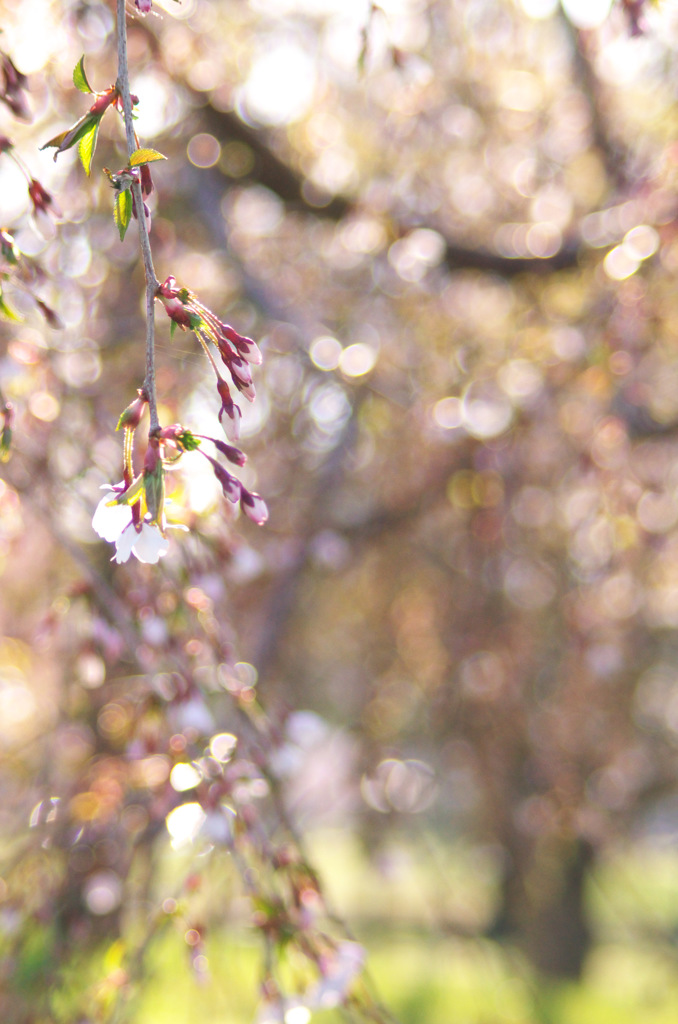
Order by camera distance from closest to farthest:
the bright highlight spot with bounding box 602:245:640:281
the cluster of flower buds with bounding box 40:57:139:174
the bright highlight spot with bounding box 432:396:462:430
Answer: the cluster of flower buds with bounding box 40:57:139:174, the bright highlight spot with bounding box 602:245:640:281, the bright highlight spot with bounding box 432:396:462:430

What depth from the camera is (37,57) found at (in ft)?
6.80

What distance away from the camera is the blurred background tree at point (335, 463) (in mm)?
1538

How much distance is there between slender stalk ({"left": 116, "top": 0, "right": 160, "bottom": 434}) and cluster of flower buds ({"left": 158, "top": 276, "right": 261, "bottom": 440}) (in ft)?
0.09

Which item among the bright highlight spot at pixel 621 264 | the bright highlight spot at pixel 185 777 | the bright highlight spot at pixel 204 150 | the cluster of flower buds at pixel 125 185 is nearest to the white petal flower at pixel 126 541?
the cluster of flower buds at pixel 125 185

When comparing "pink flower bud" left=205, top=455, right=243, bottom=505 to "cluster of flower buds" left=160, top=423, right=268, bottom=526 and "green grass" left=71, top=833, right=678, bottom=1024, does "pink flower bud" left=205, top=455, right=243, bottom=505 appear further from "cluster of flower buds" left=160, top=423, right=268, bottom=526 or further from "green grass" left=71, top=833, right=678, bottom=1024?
"green grass" left=71, top=833, right=678, bottom=1024

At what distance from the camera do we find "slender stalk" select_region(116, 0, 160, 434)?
0.76 m

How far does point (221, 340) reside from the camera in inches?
34.2

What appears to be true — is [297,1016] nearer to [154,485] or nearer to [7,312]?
[154,485]

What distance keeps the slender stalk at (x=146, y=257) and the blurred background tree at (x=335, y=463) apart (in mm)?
284

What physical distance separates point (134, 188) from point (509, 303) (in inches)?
139

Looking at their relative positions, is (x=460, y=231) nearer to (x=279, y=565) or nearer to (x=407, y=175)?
(x=407, y=175)

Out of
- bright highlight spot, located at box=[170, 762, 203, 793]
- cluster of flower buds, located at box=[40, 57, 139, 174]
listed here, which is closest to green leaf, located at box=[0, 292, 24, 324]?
cluster of flower buds, located at box=[40, 57, 139, 174]

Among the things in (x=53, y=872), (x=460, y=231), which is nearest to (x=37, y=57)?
(x=53, y=872)

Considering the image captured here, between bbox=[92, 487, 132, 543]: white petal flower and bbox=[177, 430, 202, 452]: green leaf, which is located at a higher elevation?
bbox=[177, 430, 202, 452]: green leaf
